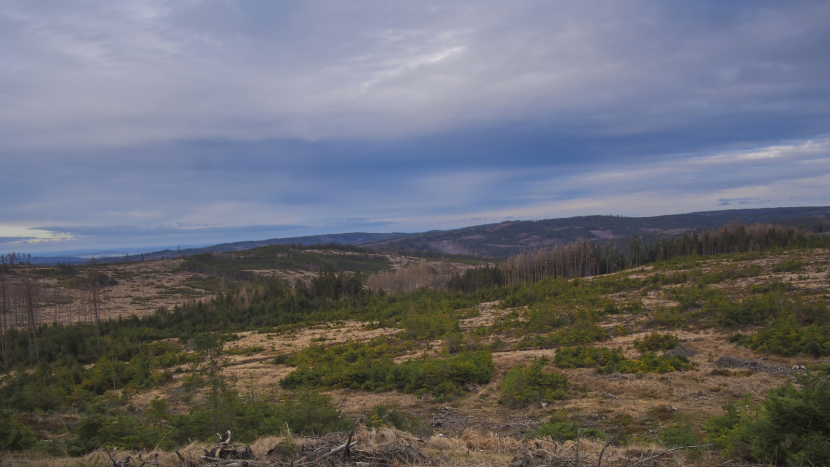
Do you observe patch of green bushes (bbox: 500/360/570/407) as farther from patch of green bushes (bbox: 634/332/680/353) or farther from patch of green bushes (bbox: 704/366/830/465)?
patch of green bushes (bbox: 704/366/830/465)

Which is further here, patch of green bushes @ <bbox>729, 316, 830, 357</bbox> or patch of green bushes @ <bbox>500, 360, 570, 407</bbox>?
patch of green bushes @ <bbox>729, 316, 830, 357</bbox>

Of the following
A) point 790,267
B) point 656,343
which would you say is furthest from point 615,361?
point 790,267

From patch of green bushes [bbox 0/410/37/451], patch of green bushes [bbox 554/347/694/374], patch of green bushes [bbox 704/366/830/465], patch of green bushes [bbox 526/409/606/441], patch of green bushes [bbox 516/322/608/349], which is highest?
patch of green bushes [bbox 704/366/830/465]

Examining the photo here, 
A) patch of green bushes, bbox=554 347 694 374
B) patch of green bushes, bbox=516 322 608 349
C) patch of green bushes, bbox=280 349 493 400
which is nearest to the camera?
patch of green bushes, bbox=554 347 694 374

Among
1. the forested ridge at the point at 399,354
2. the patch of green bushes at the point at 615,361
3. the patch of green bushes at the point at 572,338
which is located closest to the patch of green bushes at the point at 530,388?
the forested ridge at the point at 399,354

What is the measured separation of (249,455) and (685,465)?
745 centimetres

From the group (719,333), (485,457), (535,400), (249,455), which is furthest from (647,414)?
(719,333)

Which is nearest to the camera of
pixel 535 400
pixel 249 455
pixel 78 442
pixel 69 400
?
pixel 249 455

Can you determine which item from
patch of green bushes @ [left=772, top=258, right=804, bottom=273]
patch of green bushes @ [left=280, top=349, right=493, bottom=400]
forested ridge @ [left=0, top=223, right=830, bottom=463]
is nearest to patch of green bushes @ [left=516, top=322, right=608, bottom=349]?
forested ridge @ [left=0, top=223, right=830, bottom=463]

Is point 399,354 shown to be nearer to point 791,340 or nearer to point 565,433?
point 565,433

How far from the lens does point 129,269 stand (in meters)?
141

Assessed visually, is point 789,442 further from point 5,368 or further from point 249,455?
point 5,368

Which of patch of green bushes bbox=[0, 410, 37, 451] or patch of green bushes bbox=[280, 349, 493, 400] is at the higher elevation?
patch of green bushes bbox=[0, 410, 37, 451]

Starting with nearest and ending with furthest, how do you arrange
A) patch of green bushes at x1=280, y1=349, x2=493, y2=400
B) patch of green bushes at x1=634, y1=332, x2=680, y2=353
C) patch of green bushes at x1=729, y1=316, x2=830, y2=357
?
patch of green bushes at x1=729, y1=316, x2=830, y2=357, patch of green bushes at x1=280, y1=349, x2=493, y2=400, patch of green bushes at x1=634, y1=332, x2=680, y2=353
